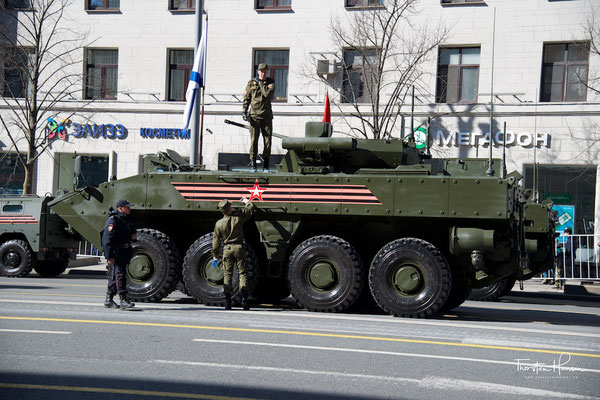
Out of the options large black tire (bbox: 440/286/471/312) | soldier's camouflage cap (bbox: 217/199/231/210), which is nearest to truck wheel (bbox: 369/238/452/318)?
large black tire (bbox: 440/286/471/312)

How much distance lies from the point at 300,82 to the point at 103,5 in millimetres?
7196

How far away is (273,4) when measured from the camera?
27.4 metres

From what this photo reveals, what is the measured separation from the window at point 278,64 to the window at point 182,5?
8.77 ft

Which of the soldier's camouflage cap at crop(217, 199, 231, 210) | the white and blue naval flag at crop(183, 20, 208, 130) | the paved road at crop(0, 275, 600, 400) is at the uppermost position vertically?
the white and blue naval flag at crop(183, 20, 208, 130)

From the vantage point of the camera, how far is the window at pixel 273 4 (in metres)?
27.3

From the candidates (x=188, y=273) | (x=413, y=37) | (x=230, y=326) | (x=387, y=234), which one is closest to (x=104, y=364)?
(x=230, y=326)

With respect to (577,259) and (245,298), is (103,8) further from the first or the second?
(245,298)

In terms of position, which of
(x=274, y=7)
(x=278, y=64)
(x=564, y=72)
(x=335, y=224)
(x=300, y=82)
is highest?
(x=274, y=7)

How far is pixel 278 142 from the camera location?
27.4 meters

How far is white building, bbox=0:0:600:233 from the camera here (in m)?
24.9

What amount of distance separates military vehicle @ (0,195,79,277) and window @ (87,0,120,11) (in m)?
10.1

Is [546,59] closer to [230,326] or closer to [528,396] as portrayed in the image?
[230,326]

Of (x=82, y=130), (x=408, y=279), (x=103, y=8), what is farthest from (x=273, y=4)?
(x=408, y=279)

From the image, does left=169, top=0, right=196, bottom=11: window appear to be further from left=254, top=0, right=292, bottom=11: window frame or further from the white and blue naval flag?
the white and blue naval flag
